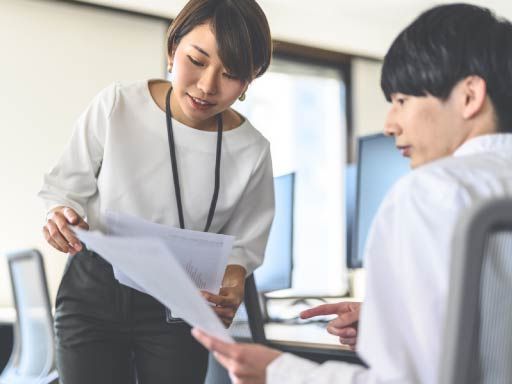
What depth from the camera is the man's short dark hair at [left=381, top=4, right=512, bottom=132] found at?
88 centimetres

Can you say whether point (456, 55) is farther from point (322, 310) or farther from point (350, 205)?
point (350, 205)

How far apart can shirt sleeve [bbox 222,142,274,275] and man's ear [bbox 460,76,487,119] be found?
2.07 ft

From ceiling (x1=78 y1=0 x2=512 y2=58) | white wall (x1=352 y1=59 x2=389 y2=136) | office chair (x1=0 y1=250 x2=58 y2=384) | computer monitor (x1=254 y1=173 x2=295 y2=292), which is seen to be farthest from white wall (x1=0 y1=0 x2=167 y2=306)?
computer monitor (x1=254 y1=173 x2=295 y2=292)

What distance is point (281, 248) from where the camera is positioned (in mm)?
2268

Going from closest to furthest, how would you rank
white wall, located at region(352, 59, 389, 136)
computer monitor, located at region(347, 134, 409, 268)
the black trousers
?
the black trousers, computer monitor, located at region(347, 134, 409, 268), white wall, located at region(352, 59, 389, 136)

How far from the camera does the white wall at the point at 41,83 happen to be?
4.22 metres

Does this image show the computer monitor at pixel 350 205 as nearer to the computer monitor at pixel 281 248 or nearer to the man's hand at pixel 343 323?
the computer monitor at pixel 281 248

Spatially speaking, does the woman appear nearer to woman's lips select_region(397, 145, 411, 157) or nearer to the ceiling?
woman's lips select_region(397, 145, 411, 157)

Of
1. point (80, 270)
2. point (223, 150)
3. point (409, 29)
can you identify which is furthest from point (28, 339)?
point (409, 29)

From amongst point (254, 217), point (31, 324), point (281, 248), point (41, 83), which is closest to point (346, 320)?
point (254, 217)

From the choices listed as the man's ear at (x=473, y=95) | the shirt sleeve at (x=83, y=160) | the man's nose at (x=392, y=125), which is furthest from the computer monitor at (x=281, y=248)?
the man's ear at (x=473, y=95)

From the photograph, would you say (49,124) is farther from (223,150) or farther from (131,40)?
(223,150)

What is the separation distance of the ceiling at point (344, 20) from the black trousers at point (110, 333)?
3827 mm

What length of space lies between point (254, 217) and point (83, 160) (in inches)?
15.6
